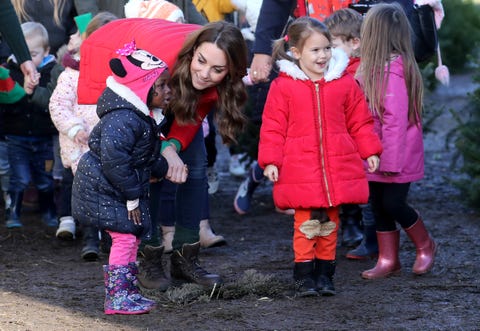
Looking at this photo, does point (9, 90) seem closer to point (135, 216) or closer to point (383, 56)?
point (135, 216)

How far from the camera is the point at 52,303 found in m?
5.19

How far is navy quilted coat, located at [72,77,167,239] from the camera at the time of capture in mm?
4793

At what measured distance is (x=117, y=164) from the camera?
477cm

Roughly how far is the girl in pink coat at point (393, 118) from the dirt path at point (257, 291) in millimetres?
234

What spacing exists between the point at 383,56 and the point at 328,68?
0.50 metres

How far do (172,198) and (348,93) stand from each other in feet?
5.02

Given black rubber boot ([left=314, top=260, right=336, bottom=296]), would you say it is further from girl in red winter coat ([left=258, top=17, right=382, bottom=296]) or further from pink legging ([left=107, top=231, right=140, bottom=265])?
pink legging ([left=107, top=231, right=140, bottom=265])

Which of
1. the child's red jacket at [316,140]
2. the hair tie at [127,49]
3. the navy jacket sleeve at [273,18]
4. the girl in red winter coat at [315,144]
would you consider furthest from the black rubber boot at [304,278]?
the navy jacket sleeve at [273,18]

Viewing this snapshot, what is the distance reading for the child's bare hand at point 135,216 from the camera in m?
4.91

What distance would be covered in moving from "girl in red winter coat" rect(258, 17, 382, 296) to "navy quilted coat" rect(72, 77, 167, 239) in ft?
2.07

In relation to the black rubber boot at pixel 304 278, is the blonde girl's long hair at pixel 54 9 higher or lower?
higher

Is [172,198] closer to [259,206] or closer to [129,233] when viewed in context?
[129,233]

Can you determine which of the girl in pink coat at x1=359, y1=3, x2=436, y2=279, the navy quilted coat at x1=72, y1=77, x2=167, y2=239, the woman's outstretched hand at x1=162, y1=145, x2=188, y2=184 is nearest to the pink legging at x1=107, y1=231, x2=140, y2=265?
the navy quilted coat at x1=72, y1=77, x2=167, y2=239

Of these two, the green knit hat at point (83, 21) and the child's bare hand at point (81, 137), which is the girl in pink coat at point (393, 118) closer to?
the child's bare hand at point (81, 137)
